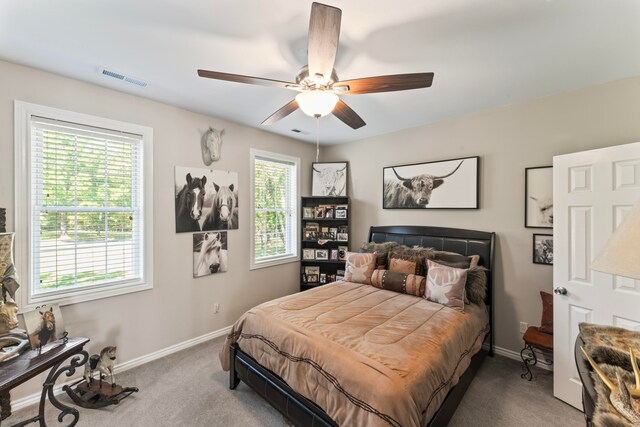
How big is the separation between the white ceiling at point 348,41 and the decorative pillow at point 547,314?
195 cm

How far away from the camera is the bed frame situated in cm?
166

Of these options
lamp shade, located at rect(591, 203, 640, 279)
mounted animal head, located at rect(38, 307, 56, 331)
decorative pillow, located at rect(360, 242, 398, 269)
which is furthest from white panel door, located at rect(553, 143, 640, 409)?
mounted animal head, located at rect(38, 307, 56, 331)

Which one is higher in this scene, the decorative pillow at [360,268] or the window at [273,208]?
the window at [273,208]

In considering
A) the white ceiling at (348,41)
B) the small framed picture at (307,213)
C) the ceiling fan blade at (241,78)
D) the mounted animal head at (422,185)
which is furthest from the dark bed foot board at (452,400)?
the small framed picture at (307,213)

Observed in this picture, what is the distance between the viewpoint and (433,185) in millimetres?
3355

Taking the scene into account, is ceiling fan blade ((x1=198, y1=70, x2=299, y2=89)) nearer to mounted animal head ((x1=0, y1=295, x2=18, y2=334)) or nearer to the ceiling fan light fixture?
the ceiling fan light fixture

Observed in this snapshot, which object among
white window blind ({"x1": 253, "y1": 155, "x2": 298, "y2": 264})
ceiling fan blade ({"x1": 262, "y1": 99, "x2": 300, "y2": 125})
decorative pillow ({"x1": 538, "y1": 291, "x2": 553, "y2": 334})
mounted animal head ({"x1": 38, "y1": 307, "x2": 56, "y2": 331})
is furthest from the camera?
white window blind ({"x1": 253, "y1": 155, "x2": 298, "y2": 264})

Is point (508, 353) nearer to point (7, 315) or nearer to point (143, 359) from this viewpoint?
point (143, 359)

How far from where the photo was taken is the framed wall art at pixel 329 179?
425cm

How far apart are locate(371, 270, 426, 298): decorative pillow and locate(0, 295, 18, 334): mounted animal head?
115 inches

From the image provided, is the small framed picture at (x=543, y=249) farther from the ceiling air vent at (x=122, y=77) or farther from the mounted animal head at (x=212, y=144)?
the ceiling air vent at (x=122, y=77)

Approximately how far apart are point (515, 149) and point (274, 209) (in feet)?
10.1

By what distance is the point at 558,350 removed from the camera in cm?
219

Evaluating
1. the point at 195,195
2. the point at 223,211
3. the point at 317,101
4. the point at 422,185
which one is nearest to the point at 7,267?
the point at 195,195
